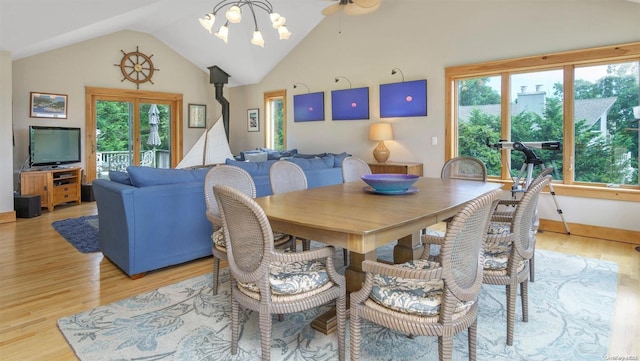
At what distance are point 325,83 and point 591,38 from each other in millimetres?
3869

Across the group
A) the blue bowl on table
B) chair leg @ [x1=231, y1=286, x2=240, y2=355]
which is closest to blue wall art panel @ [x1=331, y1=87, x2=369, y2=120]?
the blue bowl on table

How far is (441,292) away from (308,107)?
5.87m

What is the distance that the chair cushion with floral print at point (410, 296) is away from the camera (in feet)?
5.16

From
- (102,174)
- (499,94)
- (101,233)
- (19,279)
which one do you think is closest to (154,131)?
(102,174)

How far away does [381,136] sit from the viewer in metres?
5.88

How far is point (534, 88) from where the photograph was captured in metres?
4.77

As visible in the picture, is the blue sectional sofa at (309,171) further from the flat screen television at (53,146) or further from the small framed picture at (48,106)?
the small framed picture at (48,106)

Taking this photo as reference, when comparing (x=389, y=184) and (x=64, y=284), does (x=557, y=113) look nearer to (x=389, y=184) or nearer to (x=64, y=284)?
(x=389, y=184)

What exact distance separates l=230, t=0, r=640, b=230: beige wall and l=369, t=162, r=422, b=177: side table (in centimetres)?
19

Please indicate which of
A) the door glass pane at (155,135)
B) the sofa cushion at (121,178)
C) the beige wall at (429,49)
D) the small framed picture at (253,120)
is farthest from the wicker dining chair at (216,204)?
the door glass pane at (155,135)

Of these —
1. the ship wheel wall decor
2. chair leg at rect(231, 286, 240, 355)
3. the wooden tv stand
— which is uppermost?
the ship wheel wall decor

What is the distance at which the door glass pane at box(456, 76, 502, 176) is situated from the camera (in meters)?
5.12

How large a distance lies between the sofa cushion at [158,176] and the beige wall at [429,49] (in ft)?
11.3

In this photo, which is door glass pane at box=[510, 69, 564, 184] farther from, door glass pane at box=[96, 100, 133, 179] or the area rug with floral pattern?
door glass pane at box=[96, 100, 133, 179]
